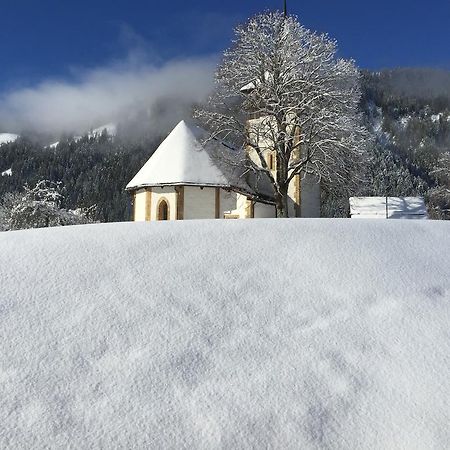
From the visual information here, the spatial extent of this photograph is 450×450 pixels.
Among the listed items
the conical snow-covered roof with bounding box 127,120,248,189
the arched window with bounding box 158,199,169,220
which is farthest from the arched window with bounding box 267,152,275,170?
the arched window with bounding box 158,199,169,220

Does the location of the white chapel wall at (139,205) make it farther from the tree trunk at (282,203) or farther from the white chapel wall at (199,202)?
the tree trunk at (282,203)

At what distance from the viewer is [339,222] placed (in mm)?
9898

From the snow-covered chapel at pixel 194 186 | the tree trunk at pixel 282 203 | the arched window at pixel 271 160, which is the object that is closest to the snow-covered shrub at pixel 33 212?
the snow-covered chapel at pixel 194 186

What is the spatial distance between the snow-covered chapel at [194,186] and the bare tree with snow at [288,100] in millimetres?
1634

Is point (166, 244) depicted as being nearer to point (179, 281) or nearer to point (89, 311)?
point (179, 281)

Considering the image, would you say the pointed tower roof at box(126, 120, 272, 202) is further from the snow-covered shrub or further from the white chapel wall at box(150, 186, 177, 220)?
the snow-covered shrub

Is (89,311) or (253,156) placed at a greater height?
(253,156)

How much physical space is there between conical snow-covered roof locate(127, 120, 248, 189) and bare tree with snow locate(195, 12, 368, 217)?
170 cm

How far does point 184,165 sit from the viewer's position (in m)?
25.2

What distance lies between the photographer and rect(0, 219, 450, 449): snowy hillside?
15.2ft

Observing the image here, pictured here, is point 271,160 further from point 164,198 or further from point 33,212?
point 33,212

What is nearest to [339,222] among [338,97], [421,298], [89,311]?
[421,298]

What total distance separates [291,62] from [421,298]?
18505 mm

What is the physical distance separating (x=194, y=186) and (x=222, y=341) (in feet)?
62.7
